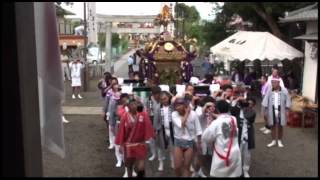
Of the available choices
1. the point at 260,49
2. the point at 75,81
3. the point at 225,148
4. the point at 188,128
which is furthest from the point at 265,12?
the point at 225,148

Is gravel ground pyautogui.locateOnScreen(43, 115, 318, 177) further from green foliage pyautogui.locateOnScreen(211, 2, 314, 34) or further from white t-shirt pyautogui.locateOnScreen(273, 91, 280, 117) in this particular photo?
green foliage pyautogui.locateOnScreen(211, 2, 314, 34)

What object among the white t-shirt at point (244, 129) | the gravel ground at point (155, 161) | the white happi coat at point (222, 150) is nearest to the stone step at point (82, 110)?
the gravel ground at point (155, 161)

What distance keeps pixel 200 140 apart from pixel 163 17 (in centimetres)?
1261

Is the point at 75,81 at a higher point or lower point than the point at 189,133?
lower

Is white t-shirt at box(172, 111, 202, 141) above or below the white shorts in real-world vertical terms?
above

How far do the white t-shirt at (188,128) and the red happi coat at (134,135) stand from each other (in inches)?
16.7

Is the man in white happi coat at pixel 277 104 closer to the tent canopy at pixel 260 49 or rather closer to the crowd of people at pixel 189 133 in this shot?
the crowd of people at pixel 189 133

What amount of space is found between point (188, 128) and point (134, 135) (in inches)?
33.0

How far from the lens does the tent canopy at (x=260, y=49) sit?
58.1ft

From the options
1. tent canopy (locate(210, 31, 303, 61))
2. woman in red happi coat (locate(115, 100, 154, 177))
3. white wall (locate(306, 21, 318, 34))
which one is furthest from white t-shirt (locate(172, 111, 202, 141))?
tent canopy (locate(210, 31, 303, 61))

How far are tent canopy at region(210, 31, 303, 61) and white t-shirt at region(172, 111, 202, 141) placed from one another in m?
9.88

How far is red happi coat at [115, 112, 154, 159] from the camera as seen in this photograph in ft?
26.6

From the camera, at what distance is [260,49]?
1786 centimetres

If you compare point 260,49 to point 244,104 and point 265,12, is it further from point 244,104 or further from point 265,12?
point 244,104
